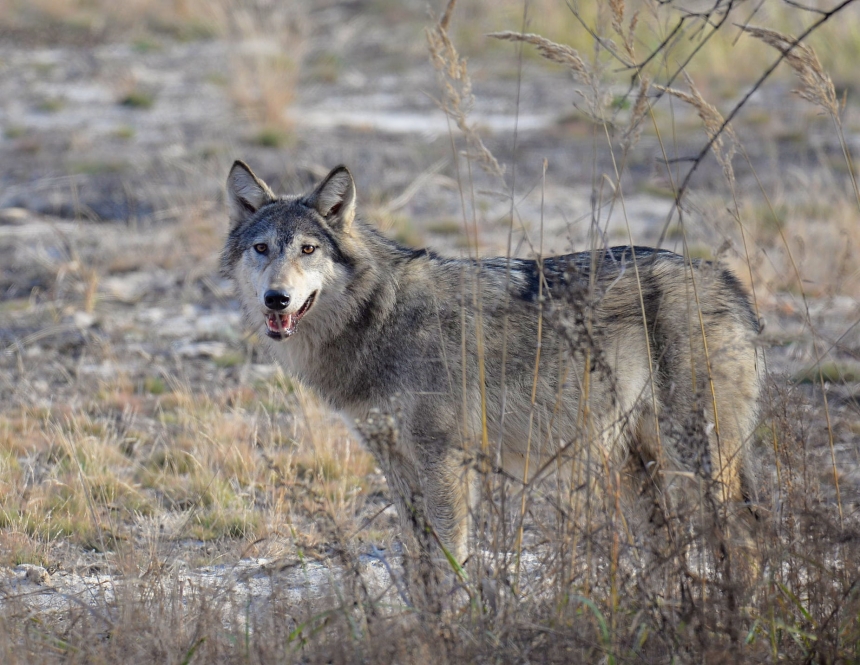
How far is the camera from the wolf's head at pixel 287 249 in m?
4.26

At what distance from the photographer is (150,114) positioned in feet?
46.3

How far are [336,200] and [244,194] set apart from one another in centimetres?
52

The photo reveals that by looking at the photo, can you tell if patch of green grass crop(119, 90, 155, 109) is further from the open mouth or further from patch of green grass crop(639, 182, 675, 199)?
the open mouth

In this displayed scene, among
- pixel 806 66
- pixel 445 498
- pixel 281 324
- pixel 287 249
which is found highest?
pixel 806 66

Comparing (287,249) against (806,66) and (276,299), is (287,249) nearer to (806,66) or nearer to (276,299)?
(276,299)

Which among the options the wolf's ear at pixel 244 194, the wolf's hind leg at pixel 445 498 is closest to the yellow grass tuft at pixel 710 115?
the wolf's hind leg at pixel 445 498

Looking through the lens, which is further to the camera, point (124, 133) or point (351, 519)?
point (124, 133)

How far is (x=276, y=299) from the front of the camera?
415 centimetres

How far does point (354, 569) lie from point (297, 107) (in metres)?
12.0

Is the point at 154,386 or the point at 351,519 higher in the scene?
the point at 154,386

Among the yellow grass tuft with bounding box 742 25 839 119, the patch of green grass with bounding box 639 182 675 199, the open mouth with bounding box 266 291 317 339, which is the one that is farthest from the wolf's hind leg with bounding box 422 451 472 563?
the patch of green grass with bounding box 639 182 675 199

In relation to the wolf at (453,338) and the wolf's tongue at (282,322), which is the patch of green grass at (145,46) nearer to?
the wolf at (453,338)

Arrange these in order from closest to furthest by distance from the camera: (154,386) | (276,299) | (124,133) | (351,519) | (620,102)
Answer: (620,102) → (276,299) → (351,519) → (154,386) → (124,133)

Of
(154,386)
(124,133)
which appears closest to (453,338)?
(154,386)
